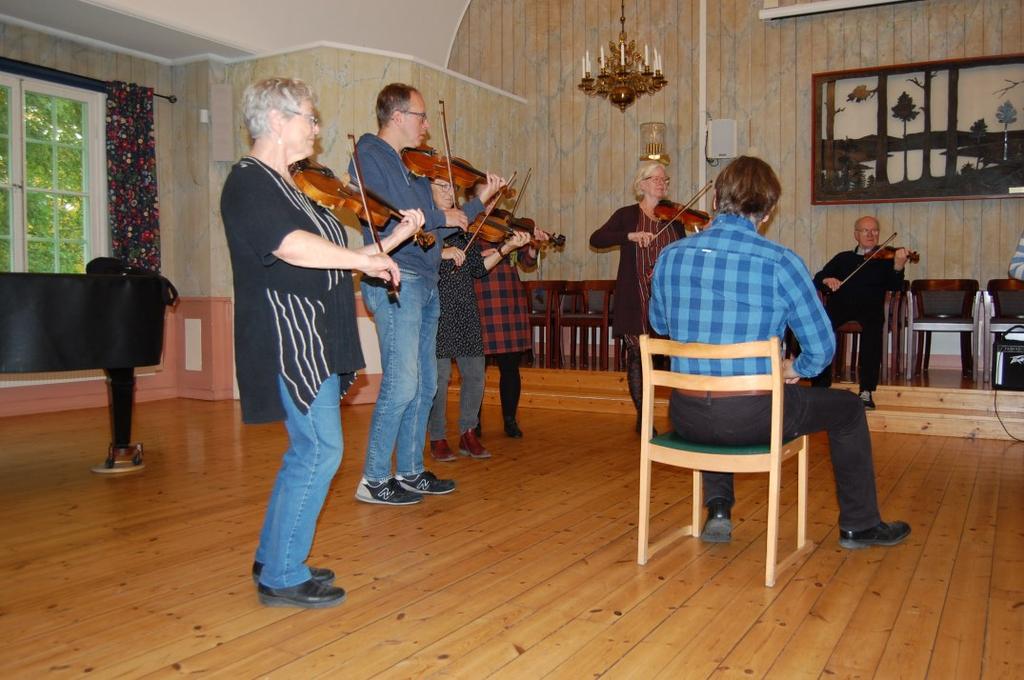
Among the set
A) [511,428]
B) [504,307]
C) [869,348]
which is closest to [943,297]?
[869,348]

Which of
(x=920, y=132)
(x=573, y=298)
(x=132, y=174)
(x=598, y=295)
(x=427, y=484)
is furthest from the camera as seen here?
(x=573, y=298)

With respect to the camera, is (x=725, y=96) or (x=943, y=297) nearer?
(x=943, y=297)

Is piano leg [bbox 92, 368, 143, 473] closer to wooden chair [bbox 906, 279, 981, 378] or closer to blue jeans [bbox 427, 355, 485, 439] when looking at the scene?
blue jeans [bbox 427, 355, 485, 439]

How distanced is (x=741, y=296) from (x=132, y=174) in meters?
6.06

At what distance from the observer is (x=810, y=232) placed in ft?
25.3

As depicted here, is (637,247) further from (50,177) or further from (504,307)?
(50,177)

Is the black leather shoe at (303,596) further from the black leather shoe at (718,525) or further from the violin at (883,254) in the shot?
the violin at (883,254)

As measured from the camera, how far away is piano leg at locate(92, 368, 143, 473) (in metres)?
4.04

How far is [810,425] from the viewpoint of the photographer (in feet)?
8.57

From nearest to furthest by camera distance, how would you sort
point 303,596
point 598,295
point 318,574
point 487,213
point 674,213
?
point 303,596 < point 318,574 < point 487,213 < point 674,213 < point 598,295

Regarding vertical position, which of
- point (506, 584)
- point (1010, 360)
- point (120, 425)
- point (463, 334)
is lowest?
point (506, 584)

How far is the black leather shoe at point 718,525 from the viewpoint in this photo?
114 inches

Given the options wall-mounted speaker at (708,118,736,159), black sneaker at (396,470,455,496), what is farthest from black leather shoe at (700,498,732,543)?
wall-mounted speaker at (708,118,736,159)

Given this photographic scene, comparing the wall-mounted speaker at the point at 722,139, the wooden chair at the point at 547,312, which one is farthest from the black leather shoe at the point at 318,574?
the wall-mounted speaker at the point at 722,139
